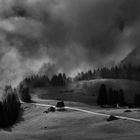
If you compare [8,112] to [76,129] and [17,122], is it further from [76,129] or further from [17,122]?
[76,129]

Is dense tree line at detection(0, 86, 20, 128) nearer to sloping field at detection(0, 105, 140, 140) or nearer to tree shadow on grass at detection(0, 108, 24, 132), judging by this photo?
tree shadow on grass at detection(0, 108, 24, 132)

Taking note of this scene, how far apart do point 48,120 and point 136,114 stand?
125 ft

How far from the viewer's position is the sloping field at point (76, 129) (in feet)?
297

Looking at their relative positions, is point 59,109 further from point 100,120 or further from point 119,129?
point 119,129

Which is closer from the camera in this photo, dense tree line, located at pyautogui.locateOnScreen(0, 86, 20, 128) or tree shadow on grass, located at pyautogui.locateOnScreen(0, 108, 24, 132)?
tree shadow on grass, located at pyautogui.locateOnScreen(0, 108, 24, 132)

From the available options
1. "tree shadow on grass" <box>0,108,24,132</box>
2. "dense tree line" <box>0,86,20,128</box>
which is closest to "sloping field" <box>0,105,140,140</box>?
"tree shadow on grass" <box>0,108,24,132</box>

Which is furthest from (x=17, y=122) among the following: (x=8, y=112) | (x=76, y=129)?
(x=76, y=129)

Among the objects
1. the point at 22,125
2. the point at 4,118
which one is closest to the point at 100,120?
the point at 22,125

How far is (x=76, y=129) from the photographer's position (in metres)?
106

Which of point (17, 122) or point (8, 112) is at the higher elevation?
point (8, 112)

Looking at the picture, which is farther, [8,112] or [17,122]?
[8,112]

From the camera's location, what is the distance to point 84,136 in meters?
93.2

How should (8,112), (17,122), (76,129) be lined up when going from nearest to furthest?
1. (76,129)
2. (17,122)
3. (8,112)

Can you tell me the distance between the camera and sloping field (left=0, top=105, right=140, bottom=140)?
297 ft
